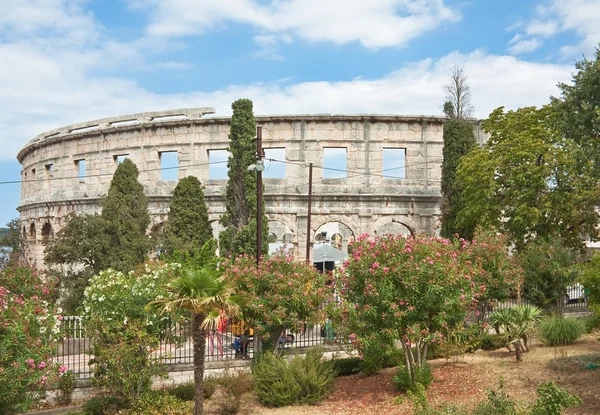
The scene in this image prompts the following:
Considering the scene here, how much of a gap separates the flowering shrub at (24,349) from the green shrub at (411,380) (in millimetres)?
7710

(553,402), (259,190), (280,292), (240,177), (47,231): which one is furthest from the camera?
(47,231)

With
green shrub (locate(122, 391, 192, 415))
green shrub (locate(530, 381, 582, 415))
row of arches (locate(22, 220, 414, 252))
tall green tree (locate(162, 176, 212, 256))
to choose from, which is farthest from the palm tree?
tall green tree (locate(162, 176, 212, 256))

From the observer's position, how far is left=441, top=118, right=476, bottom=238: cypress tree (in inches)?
1025

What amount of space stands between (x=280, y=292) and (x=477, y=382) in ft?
17.1

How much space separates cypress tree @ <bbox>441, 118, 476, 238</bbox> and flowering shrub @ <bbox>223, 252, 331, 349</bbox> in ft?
41.8

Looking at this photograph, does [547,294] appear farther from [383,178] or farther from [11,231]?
[11,231]

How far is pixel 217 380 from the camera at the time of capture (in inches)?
569

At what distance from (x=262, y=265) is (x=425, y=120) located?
53.5ft

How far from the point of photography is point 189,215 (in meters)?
25.5

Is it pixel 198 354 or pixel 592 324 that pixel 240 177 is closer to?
pixel 198 354

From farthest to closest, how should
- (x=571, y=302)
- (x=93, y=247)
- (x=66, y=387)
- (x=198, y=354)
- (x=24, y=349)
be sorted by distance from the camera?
(x=571, y=302) < (x=93, y=247) < (x=66, y=387) < (x=198, y=354) < (x=24, y=349)

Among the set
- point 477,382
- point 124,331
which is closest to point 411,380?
point 477,382

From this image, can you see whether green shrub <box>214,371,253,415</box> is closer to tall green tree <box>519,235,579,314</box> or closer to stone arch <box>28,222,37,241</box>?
tall green tree <box>519,235,579,314</box>

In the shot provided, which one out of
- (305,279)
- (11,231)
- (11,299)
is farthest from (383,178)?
(11,231)
